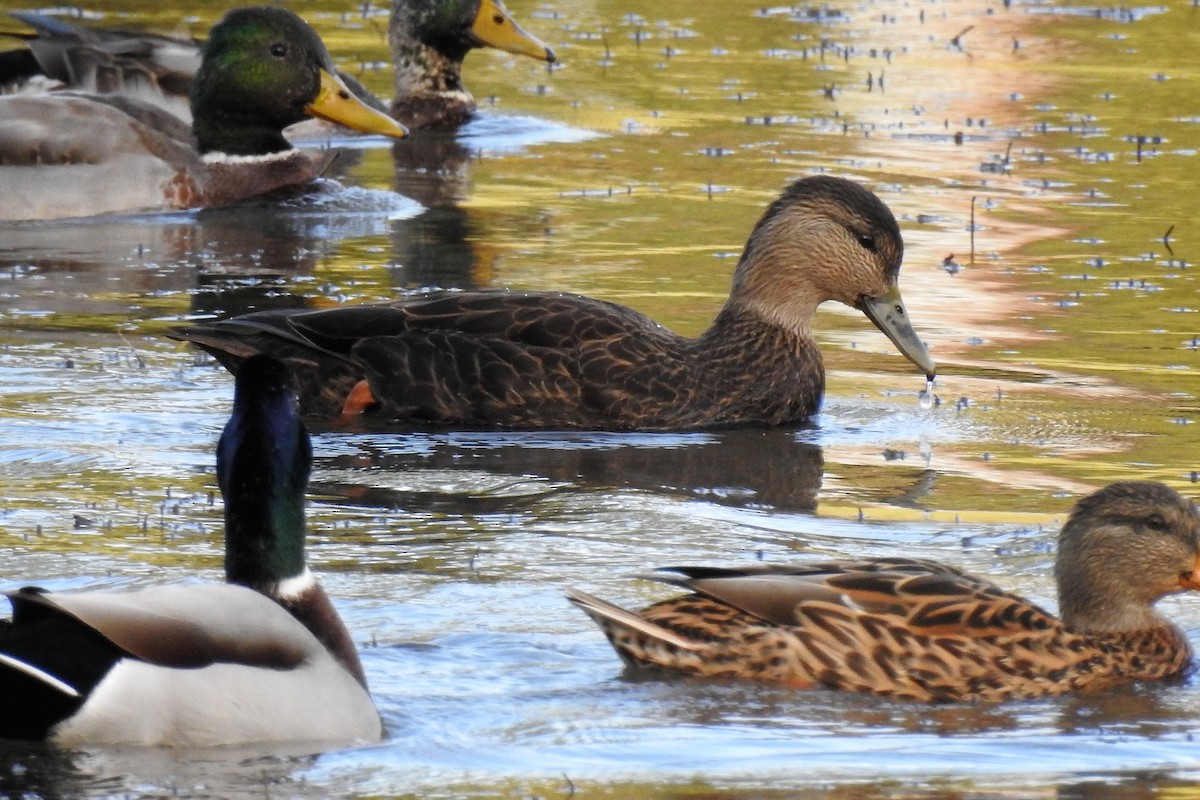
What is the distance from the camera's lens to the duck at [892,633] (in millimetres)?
7086

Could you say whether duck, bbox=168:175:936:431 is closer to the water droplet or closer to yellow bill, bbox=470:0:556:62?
the water droplet

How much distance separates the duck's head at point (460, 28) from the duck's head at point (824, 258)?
344 inches

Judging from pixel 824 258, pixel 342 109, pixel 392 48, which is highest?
pixel 392 48

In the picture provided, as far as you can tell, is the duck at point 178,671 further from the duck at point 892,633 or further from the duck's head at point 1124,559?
the duck's head at point 1124,559

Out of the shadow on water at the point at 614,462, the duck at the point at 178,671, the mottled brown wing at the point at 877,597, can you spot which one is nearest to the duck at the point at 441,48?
the shadow on water at the point at 614,462

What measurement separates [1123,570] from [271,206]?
9252 mm

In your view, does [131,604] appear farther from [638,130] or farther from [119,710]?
[638,130]

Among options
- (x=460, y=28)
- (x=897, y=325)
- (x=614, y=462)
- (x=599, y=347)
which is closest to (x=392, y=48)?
(x=460, y=28)

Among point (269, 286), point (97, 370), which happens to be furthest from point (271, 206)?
point (97, 370)

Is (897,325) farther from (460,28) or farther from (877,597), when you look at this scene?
(460,28)

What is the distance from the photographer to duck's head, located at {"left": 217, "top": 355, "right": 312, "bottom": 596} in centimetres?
653

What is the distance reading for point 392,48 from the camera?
19.5 meters

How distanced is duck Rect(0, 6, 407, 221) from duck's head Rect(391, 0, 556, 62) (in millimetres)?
3256

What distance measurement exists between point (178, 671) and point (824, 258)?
5.20 metres
